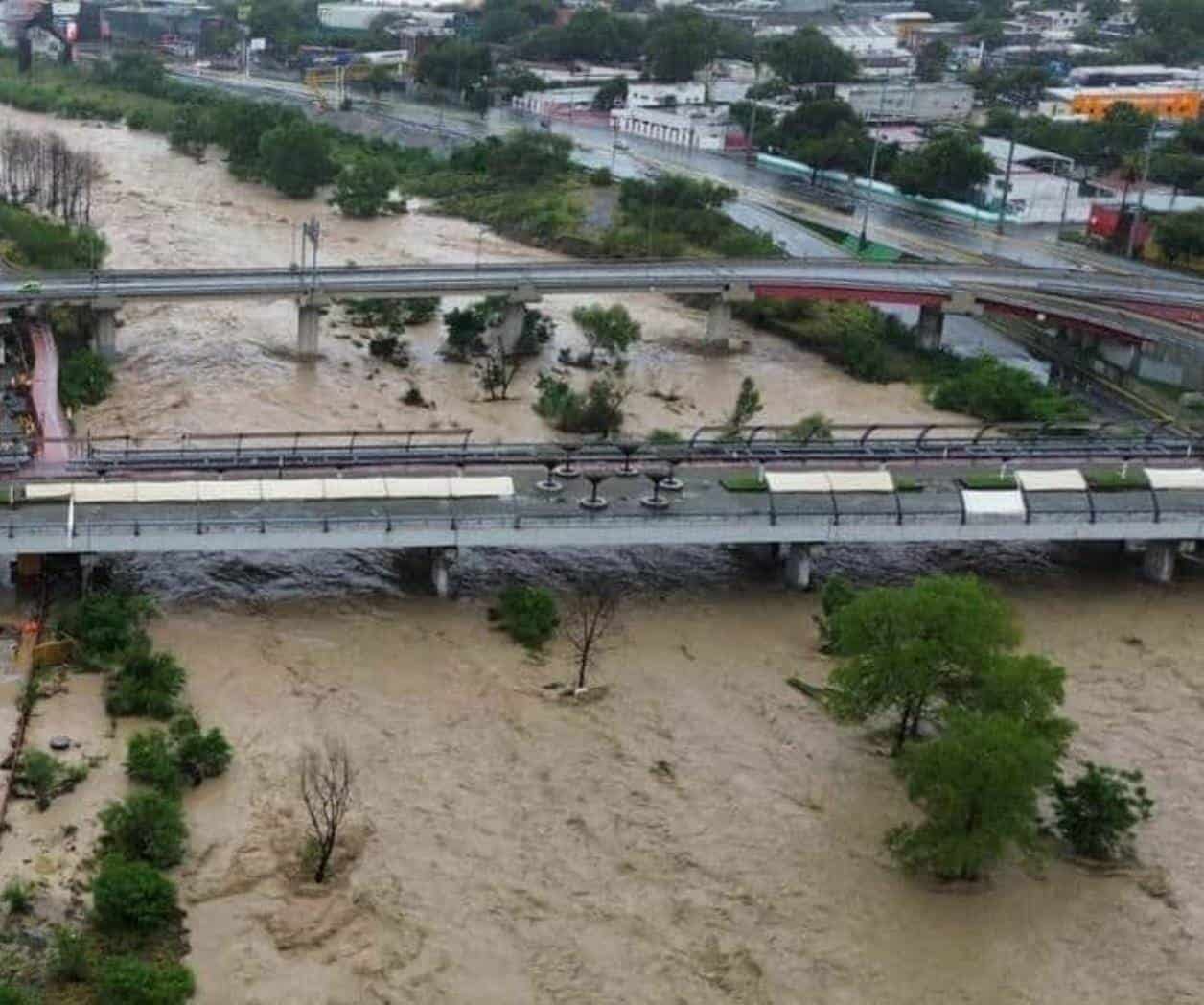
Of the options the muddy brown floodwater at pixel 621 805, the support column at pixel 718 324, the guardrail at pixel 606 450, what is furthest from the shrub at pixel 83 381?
the support column at pixel 718 324

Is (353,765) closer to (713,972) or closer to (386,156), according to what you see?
(713,972)

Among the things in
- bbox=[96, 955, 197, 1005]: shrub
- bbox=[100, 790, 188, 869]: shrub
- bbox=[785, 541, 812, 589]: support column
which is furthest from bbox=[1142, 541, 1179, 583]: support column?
bbox=[96, 955, 197, 1005]: shrub

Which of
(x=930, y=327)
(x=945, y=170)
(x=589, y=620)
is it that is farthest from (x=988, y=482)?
(x=945, y=170)

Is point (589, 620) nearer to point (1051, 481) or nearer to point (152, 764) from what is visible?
point (152, 764)

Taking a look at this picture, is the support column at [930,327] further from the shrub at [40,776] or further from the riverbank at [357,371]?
the shrub at [40,776]

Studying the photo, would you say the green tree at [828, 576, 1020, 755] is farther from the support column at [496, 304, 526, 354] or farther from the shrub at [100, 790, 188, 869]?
the support column at [496, 304, 526, 354]

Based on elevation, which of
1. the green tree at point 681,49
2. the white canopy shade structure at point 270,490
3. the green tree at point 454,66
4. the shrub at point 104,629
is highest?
the green tree at point 681,49
